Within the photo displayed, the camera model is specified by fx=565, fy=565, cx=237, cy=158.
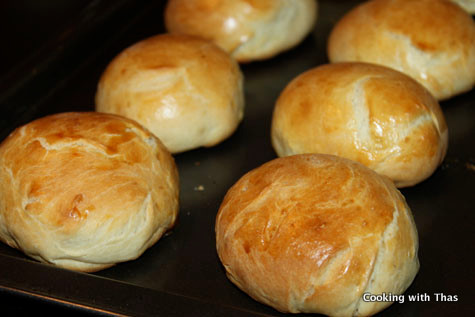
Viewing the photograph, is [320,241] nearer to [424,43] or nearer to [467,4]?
[424,43]

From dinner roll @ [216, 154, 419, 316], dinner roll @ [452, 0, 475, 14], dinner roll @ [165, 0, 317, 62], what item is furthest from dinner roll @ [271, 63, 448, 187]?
dinner roll @ [452, 0, 475, 14]

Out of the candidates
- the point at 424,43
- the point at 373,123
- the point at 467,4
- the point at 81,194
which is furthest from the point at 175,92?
the point at 467,4

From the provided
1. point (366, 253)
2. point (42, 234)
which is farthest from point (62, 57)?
point (366, 253)

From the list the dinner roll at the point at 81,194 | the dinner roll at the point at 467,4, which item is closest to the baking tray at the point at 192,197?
the dinner roll at the point at 81,194

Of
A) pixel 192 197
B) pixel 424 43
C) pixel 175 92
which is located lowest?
pixel 192 197

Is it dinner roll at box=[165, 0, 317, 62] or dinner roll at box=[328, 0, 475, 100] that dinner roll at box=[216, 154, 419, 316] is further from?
dinner roll at box=[165, 0, 317, 62]

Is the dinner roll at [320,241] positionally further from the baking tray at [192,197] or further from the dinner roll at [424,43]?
the dinner roll at [424,43]
